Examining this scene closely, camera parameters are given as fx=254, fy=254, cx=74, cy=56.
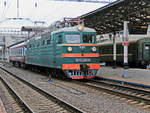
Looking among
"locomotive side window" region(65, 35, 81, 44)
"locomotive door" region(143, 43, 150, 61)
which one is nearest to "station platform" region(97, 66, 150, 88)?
"locomotive side window" region(65, 35, 81, 44)

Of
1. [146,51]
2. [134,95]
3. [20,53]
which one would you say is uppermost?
[146,51]

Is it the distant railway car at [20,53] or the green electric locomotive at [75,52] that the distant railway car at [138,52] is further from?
the green electric locomotive at [75,52]

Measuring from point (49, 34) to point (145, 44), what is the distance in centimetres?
1144

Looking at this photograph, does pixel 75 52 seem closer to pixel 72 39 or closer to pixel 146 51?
pixel 72 39

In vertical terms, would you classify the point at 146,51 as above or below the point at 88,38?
below

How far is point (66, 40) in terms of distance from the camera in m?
14.3

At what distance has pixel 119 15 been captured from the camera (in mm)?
19219

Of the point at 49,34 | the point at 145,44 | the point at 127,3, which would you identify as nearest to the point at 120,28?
the point at 145,44

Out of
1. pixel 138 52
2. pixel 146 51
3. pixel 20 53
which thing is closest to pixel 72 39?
pixel 138 52

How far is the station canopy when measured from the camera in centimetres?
1633

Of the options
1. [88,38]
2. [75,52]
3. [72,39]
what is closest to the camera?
[75,52]

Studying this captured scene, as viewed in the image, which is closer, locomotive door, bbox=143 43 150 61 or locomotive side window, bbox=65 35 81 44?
locomotive side window, bbox=65 35 81 44

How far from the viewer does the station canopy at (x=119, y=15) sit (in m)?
16.3

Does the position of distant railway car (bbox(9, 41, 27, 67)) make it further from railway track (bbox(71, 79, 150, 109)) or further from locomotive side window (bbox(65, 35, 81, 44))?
railway track (bbox(71, 79, 150, 109))
